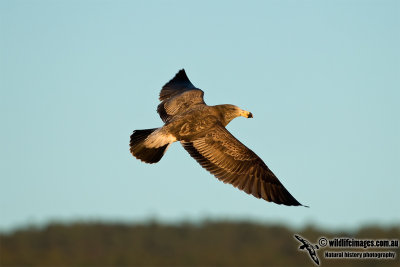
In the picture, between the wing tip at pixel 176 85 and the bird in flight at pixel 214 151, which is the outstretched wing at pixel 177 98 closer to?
the wing tip at pixel 176 85

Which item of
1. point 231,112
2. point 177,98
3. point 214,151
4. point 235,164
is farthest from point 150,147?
point 177,98

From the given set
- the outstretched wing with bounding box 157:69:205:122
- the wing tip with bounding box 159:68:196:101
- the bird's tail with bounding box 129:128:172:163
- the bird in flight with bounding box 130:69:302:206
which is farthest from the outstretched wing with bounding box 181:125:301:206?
the wing tip with bounding box 159:68:196:101

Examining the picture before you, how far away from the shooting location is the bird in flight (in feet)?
40.3

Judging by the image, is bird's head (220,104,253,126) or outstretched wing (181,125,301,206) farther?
bird's head (220,104,253,126)

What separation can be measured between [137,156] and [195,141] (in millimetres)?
975

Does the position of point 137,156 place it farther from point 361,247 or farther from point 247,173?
point 361,247

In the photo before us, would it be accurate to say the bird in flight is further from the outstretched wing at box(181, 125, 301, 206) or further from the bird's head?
the bird's head

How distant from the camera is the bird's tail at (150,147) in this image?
12336 mm

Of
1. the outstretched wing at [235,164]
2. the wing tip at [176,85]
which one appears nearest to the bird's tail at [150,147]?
the outstretched wing at [235,164]

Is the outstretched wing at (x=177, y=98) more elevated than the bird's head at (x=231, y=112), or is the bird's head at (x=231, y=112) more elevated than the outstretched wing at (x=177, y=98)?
the outstretched wing at (x=177, y=98)

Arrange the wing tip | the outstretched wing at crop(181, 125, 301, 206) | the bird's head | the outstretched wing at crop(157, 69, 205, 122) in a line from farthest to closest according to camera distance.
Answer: the wing tip → the outstretched wing at crop(157, 69, 205, 122) → the bird's head → the outstretched wing at crop(181, 125, 301, 206)

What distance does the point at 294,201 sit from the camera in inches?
481

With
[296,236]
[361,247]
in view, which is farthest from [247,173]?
[361,247]

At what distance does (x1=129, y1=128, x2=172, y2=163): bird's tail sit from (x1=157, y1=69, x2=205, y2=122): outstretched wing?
1083mm
